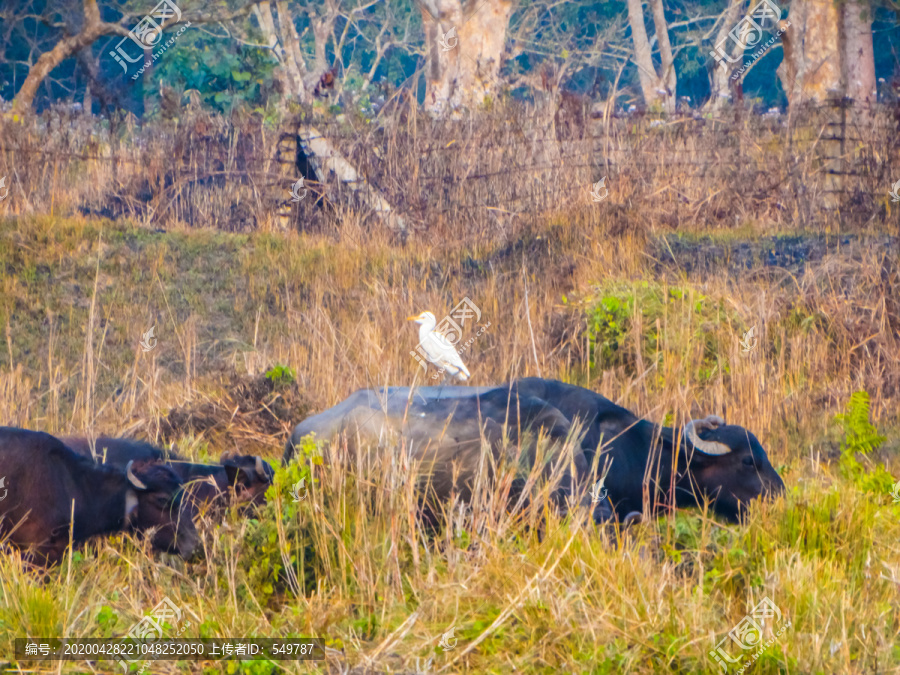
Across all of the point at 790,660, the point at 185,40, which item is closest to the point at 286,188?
the point at 790,660

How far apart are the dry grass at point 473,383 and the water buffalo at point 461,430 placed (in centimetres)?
42

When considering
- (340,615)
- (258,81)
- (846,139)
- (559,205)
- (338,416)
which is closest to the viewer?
(340,615)

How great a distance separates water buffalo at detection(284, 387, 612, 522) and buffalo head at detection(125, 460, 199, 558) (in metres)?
0.60

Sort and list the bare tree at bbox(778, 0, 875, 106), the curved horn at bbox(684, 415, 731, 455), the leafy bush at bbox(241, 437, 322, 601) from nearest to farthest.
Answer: the leafy bush at bbox(241, 437, 322, 601)
the curved horn at bbox(684, 415, 731, 455)
the bare tree at bbox(778, 0, 875, 106)

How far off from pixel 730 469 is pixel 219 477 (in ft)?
8.71

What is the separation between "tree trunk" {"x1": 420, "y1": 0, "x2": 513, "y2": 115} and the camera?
1867 centimetres

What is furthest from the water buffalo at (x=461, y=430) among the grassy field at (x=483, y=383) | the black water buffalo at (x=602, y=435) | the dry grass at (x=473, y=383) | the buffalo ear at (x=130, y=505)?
the buffalo ear at (x=130, y=505)

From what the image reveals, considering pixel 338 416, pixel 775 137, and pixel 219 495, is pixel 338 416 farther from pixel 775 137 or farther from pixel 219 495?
pixel 775 137

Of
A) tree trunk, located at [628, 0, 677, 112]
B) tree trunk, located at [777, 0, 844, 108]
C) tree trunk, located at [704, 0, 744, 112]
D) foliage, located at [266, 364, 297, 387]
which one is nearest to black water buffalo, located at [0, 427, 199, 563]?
foliage, located at [266, 364, 297, 387]

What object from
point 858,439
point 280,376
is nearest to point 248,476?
point 280,376

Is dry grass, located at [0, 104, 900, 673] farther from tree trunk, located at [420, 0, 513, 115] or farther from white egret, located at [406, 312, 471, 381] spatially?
tree trunk, located at [420, 0, 513, 115]

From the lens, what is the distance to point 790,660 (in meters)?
3.51

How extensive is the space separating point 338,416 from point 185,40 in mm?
28082

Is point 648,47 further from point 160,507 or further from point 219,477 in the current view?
point 160,507
